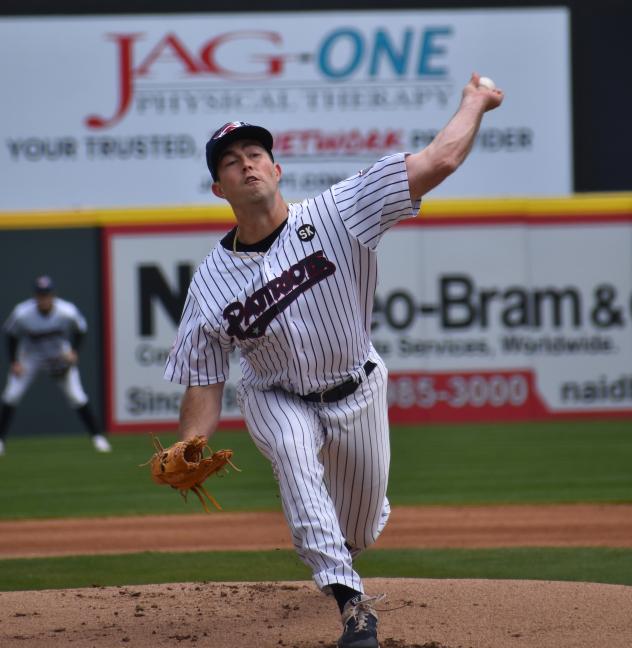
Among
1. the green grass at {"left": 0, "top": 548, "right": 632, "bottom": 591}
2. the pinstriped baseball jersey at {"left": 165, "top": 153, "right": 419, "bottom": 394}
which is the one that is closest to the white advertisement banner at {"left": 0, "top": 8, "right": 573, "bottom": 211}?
the green grass at {"left": 0, "top": 548, "right": 632, "bottom": 591}

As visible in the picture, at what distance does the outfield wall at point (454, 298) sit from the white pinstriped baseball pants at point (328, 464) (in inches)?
353

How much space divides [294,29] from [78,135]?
9.05ft

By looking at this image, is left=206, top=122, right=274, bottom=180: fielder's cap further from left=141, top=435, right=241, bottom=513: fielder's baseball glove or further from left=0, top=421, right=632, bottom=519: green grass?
left=0, top=421, right=632, bottom=519: green grass

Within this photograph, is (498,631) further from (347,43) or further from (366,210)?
(347,43)

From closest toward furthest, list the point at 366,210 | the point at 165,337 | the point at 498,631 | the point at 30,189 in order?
the point at 366,210
the point at 498,631
the point at 165,337
the point at 30,189

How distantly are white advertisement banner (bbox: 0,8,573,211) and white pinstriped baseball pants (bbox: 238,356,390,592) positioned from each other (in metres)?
11.1

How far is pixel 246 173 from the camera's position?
4.04 m

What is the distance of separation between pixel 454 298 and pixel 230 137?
380 inches

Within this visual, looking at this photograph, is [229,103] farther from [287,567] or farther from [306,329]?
[306,329]

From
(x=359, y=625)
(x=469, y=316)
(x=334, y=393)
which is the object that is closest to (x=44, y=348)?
(x=469, y=316)

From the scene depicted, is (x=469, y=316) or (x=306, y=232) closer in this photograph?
(x=306, y=232)

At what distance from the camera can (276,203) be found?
411 centimetres

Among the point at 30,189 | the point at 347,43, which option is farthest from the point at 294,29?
the point at 30,189

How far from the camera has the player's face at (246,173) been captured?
403 cm
